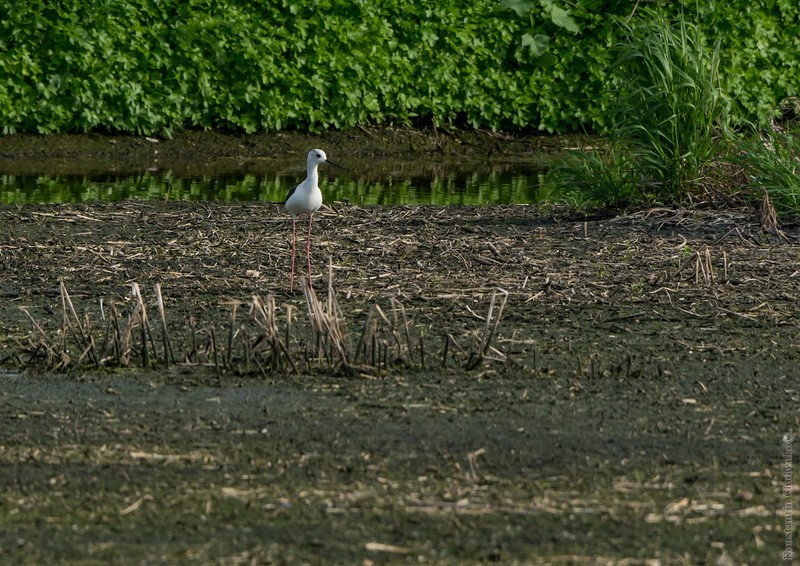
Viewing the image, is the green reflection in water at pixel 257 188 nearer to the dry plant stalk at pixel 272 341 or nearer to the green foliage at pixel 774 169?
the green foliage at pixel 774 169

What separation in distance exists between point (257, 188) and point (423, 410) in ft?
27.0

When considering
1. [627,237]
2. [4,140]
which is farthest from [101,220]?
[4,140]

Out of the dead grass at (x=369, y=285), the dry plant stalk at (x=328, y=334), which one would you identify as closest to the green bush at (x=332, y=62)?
the dead grass at (x=369, y=285)

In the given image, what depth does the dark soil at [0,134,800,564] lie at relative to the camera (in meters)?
4.12

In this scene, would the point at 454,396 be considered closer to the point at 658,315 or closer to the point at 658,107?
the point at 658,315

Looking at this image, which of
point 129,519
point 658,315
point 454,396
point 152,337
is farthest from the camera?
point 658,315

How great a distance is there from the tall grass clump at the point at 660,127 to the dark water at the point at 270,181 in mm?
2207

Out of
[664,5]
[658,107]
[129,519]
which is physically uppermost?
[664,5]

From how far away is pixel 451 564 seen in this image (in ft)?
12.7

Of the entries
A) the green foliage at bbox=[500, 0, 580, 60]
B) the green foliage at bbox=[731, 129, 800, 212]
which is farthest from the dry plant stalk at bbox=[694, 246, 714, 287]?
the green foliage at bbox=[500, 0, 580, 60]

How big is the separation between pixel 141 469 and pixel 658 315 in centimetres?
330

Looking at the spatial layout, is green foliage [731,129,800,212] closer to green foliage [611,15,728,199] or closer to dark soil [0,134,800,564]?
green foliage [611,15,728,199]

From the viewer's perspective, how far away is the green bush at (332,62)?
1538 centimetres

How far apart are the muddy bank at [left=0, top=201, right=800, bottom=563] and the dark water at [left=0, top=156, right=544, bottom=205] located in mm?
3505
